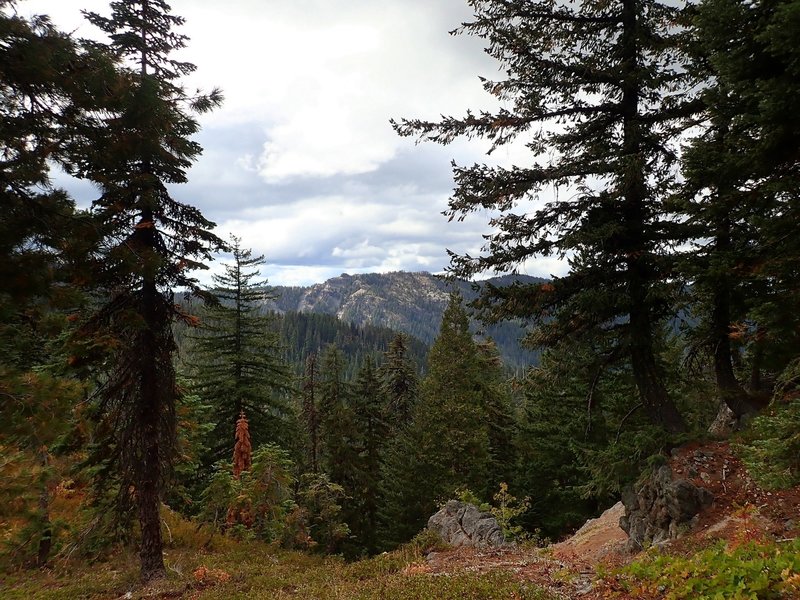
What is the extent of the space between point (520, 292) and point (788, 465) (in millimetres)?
5288

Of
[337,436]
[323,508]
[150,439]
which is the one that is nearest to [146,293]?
[150,439]

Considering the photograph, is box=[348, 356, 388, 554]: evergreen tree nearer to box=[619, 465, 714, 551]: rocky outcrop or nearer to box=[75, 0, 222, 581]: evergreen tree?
box=[75, 0, 222, 581]: evergreen tree

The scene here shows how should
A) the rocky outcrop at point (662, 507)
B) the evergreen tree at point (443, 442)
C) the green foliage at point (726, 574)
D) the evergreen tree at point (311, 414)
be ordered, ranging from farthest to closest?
the evergreen tree at point (311, 414) < the evergreen tree at point (443, 442) < the rocky outcrop at point (662, 507) < the green foliage at point (726, 574)

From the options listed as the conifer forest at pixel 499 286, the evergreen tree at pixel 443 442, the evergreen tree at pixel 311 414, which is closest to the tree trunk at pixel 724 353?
the conifer forest at pixel 499 286

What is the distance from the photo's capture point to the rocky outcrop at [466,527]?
12242 millimetres

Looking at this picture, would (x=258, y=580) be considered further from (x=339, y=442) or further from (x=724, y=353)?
(x=339, y=442)

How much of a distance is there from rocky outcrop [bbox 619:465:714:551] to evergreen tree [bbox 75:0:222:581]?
11263 mm

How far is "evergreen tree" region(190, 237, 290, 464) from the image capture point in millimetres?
22484

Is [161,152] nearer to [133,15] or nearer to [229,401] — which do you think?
[133,15]

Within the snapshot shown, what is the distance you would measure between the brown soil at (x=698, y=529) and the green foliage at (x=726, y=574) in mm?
452

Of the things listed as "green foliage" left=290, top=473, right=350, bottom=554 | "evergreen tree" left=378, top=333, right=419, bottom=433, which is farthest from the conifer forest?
"evergreen tree" left=378, top=333, right=419, bottom=433

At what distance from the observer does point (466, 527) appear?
12.9 meters

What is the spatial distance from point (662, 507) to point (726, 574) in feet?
12.1

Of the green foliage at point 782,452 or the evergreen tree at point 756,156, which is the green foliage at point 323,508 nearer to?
the green foliage at point 782,452
